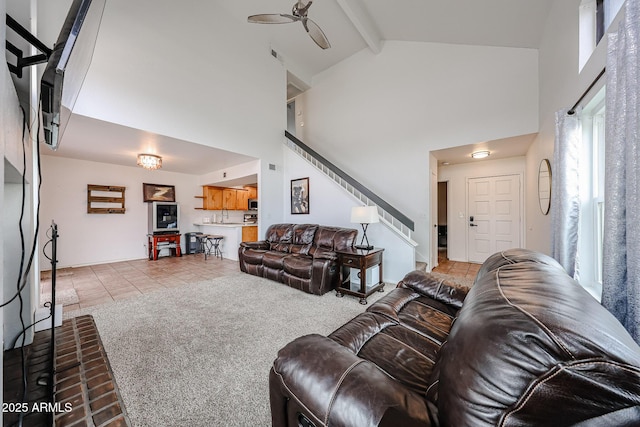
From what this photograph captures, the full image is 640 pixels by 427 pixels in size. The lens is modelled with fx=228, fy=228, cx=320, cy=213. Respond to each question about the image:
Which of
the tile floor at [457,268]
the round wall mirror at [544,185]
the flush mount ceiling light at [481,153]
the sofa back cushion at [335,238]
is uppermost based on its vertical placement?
the flush mount ceiling light at [481,153]

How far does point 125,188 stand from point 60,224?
136 centimetres

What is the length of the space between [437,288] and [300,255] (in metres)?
2.38

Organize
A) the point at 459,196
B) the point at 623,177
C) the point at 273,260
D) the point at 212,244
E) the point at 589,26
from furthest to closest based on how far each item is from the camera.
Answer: the point at 212,244
the point at 459,196
the point at 273,260
the point at 589,26
the point at 623,177

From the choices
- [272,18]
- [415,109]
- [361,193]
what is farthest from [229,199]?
[415,109]

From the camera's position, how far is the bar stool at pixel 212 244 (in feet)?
19.8

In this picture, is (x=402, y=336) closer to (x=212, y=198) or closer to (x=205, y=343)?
(x=205, y=343)

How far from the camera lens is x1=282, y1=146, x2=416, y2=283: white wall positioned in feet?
12.8

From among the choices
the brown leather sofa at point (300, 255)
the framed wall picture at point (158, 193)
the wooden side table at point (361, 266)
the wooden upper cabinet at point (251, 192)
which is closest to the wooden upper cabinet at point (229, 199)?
the wooden upper cabinet at point (251, 192)

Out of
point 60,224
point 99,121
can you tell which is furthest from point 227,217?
point 99,121

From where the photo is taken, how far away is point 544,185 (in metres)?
2.96

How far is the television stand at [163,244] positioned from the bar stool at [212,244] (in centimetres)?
64

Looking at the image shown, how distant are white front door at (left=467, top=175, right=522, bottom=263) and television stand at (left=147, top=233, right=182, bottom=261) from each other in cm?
740

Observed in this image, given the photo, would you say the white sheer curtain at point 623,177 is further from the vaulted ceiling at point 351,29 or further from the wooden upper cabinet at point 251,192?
the wooden upper cabinet at point 251,192

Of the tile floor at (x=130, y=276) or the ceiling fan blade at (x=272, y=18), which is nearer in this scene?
the ceiling fan blade at (x=272, y=18)
